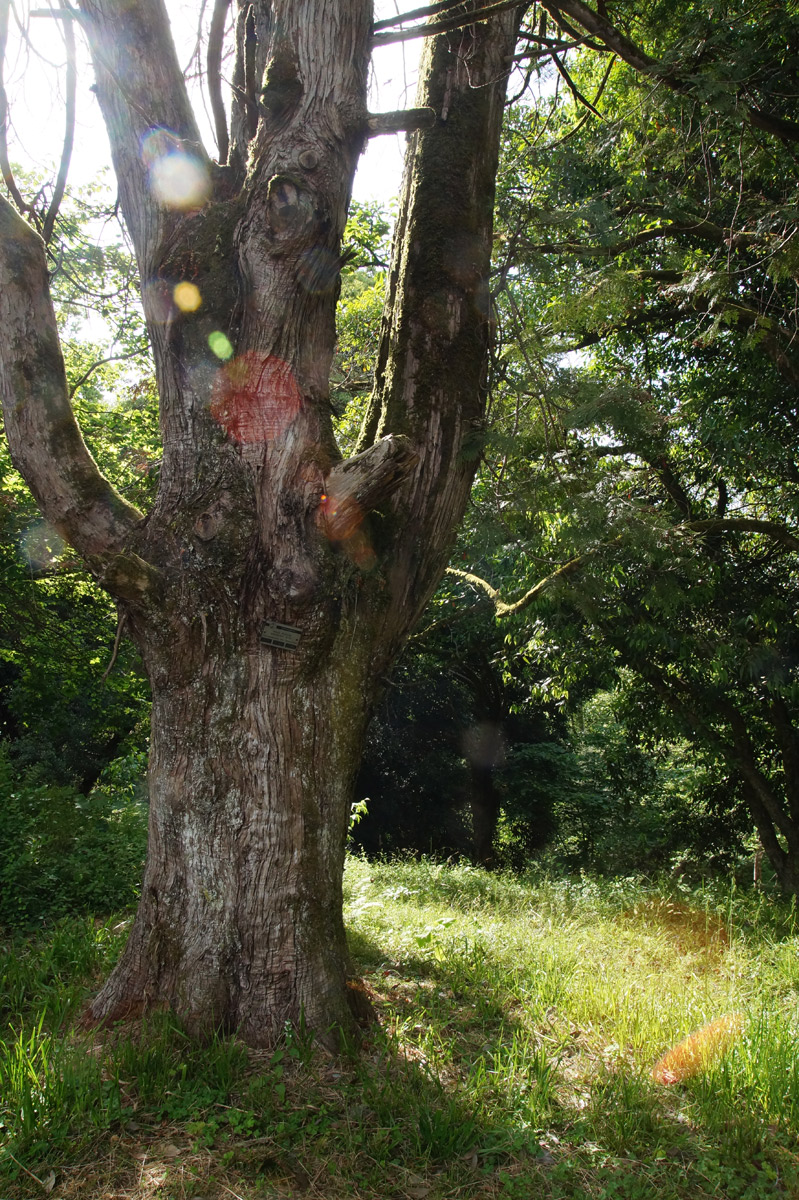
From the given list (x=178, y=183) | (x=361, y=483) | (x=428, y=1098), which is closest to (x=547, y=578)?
(x=361, y=483)

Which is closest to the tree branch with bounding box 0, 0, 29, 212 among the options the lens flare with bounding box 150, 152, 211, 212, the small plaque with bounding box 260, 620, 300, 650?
the lens flare with bounding box 150, 152, 211, 212

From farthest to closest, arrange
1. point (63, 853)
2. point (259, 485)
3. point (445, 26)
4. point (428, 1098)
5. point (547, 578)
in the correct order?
point (547, 578) → point (63, 853) → point (445, 26) → point (259, 485) → point (428, 1098)

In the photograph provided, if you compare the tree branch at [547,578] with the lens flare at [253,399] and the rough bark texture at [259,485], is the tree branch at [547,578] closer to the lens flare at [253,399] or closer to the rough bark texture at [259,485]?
the rough bark texture at [259,485]

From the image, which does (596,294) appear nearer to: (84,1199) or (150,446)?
(84,1199)

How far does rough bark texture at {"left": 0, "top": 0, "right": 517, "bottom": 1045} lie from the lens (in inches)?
128

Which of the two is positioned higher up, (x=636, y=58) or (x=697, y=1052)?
(x=636, y=58)

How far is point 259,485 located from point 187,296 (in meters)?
0.97

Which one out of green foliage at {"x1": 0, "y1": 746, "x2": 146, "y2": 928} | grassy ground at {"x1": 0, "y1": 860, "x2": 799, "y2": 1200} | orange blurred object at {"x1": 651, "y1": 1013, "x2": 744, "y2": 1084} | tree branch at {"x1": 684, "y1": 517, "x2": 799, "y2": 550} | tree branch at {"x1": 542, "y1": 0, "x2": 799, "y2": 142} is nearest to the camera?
grassy ground at {"x1": 0, "y1": 860, "x2": 799, "y2": 1200}

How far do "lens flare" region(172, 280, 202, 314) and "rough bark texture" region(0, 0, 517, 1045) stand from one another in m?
0.03

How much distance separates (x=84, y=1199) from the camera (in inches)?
92.5

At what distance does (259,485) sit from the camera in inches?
136

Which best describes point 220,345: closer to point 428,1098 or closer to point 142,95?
point 142,95

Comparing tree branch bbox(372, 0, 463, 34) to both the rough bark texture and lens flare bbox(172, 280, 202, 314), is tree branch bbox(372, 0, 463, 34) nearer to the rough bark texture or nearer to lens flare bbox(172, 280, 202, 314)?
the rough bark texture

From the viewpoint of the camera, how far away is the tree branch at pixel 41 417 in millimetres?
3469
